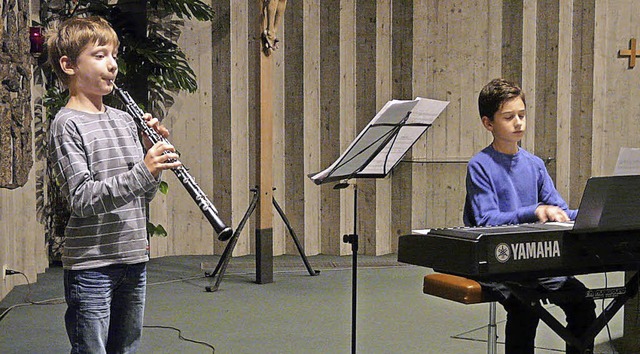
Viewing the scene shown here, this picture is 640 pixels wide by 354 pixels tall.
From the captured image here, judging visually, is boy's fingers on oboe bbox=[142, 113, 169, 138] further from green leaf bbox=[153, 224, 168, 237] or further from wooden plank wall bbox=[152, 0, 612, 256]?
wooden plank wall bbox=[152, 0, 612, 256]

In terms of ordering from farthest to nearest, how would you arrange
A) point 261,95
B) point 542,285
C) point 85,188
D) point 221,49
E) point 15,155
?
point 221,49, point 261,95, point 15,155, point 542,285, point 85,188

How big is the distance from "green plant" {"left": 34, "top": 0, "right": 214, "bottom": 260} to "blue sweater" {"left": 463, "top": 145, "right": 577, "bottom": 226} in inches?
143

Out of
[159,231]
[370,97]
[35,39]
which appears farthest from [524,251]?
[370,97]

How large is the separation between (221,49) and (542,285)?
4809 millimetres

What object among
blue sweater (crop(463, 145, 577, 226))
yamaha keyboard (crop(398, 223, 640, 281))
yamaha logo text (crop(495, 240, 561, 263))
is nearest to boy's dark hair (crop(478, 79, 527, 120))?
blue sweater (crop(463, 145, 577, 226))

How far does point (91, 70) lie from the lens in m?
2.18

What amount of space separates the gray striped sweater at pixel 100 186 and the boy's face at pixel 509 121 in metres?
1.33

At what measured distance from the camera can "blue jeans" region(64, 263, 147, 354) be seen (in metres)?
2.12

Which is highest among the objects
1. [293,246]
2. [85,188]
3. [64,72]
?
[64,72]

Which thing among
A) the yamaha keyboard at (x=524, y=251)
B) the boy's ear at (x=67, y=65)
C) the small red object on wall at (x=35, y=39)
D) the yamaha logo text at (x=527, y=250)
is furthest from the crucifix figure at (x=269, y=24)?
the yamaha logo text at (x=527, y=250)

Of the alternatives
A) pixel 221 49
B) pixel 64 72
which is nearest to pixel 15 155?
pixel 64 72

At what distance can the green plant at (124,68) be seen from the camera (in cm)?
587

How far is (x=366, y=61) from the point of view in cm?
709

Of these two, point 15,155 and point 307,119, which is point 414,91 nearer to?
point 307,119
